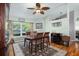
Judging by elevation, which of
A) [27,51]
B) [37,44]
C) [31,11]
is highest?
[31,11]

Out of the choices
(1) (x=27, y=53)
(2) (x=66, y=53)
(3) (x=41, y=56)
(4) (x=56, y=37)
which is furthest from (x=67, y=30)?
(1) (x=27, y=53)

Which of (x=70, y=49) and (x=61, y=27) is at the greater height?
(x=61, y=27)

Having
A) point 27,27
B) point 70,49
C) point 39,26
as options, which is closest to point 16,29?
point 27,27

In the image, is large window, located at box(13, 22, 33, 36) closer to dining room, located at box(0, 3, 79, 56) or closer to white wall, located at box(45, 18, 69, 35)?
dining room, located at box(0, 3, 79, 56)

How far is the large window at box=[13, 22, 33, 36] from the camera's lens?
198 centimetres

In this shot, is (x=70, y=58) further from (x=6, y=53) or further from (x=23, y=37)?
(x=6, y=53)

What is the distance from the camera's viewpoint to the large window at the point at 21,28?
6.48 feet

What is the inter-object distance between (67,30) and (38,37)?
503mm

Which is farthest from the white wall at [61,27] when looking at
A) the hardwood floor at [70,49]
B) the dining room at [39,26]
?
the hardwood floor at [70,49]

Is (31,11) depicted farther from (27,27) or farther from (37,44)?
(37,44)

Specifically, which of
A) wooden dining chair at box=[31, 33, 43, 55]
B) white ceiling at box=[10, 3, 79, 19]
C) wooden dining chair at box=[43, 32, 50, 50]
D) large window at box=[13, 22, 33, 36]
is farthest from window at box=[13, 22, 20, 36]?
wooden dining chair at box=[43, 32, 50, 50]

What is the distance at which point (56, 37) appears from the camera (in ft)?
6.67

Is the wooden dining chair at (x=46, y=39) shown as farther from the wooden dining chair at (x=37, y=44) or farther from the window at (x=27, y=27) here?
the window at (x=27, y=27)

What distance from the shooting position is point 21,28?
2004 millimetres
